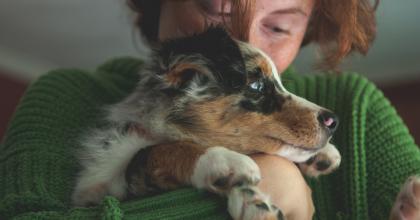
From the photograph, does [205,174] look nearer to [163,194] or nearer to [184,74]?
[163,194]

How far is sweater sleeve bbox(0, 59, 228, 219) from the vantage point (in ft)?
3.50

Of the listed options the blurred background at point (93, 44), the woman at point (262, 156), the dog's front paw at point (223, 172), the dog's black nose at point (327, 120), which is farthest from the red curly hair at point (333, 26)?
the blurred background at point (93, 44)

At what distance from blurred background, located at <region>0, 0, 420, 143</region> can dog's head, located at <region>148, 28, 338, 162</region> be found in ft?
5.83

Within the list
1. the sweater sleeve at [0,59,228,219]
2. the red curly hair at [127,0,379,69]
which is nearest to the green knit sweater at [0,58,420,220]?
the sweater sleeve at [0,59,228,219]

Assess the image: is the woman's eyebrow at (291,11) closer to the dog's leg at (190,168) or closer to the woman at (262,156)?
the woman at (262,156)

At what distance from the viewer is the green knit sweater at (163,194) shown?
121 cm

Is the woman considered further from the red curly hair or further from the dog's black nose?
the dog's black nose

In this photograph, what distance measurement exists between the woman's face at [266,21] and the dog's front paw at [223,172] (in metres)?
0.46

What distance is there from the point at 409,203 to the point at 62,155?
88 cm

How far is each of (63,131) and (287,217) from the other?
0.73m

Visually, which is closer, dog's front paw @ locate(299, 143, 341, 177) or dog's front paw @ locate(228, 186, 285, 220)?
dog's front paw @ locate(228, 186, 285, 220)

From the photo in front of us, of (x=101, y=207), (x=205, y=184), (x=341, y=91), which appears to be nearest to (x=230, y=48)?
(x=205, y=184)

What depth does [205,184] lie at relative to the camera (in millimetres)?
1077

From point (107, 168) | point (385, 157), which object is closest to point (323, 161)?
point (385, 157)
